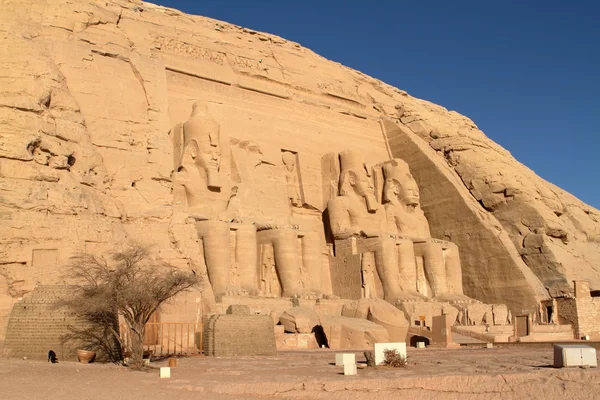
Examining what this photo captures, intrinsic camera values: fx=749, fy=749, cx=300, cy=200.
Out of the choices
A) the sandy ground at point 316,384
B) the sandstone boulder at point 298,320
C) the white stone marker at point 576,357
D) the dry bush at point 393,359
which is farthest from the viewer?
the sandstone boulder at point 298,320

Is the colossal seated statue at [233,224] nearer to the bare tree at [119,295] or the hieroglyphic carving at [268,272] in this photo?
the hieroglyphic carving at [268,272]

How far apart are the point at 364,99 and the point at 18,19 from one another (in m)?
12.1

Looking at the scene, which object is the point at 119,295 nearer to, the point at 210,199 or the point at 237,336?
the point at 237,336

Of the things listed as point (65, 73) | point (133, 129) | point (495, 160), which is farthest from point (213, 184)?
point (495, 160)

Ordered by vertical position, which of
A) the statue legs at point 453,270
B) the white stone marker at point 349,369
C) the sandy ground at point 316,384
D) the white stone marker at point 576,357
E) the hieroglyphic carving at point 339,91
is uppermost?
the hieroglyphic carving at point 339,91

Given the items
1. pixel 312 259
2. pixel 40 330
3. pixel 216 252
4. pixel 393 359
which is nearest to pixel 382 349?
pixel 393 359

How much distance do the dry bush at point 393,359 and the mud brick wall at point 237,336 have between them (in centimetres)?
377

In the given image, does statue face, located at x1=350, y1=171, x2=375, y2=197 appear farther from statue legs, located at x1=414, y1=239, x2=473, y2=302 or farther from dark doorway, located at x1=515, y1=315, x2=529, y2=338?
dark doorway, located at x1=515, y1=315, x2=529, y2=338

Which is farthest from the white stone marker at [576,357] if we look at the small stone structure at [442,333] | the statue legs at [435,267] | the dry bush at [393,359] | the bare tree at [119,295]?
the statue legs at [435,267]

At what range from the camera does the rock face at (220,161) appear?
1262cm

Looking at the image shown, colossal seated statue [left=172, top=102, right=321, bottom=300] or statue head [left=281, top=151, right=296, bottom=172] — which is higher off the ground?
statue head [left=281, top=151, right=296, bottom=172]

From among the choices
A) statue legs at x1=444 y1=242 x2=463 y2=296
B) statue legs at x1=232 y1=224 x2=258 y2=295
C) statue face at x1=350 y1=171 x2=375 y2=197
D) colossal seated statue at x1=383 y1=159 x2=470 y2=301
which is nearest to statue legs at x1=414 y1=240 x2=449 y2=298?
colossal seated statue at x1=383 y1=159 x2=470 y2=301

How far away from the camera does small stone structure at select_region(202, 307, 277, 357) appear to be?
1227 cm

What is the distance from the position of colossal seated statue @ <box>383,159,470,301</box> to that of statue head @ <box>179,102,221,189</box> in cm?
544
